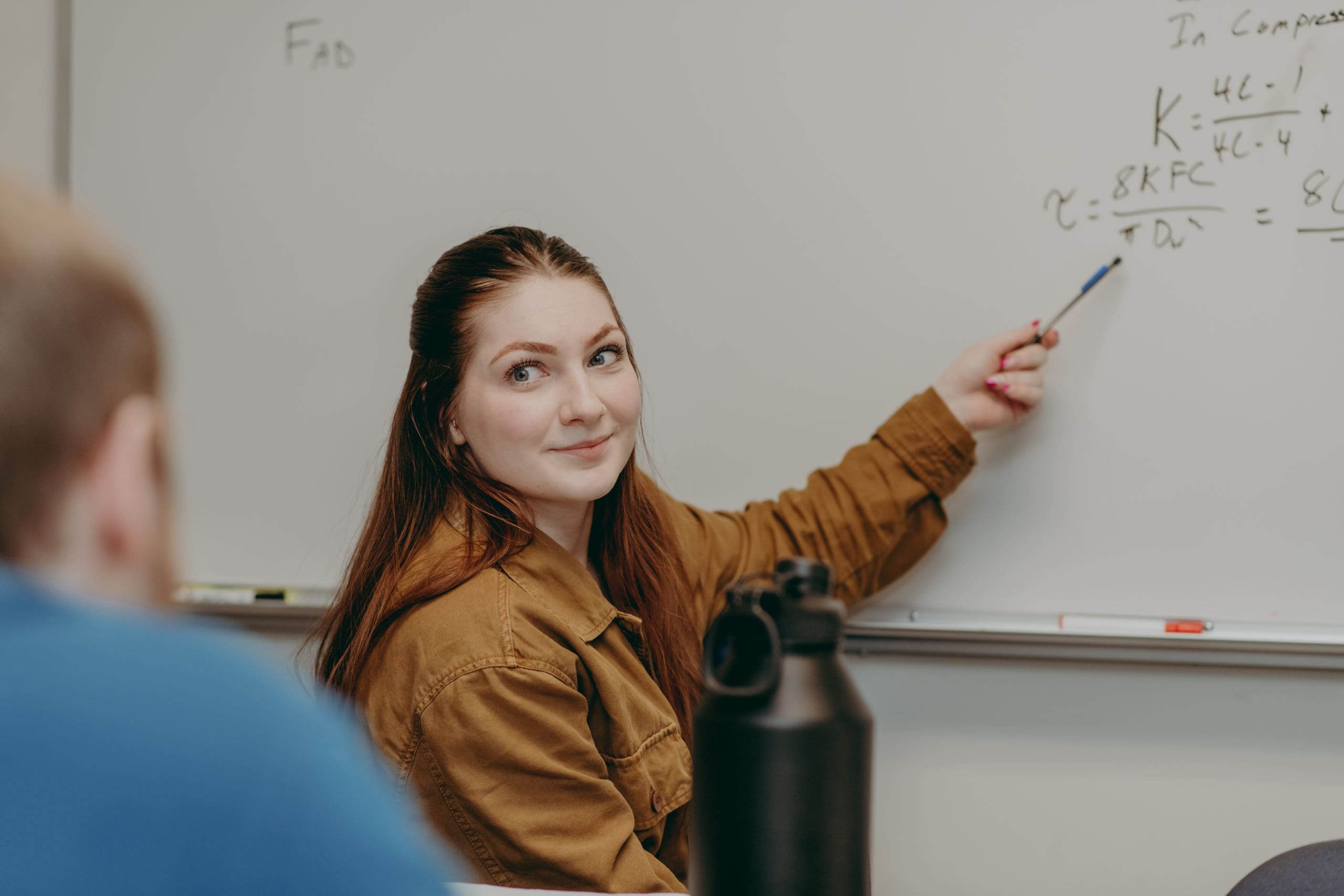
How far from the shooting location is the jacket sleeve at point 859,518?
1.37 meters

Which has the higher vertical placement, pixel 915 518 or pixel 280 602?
pixel 915 518

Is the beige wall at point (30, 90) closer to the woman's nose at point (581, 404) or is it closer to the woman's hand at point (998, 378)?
the woman's nose at point (581, 404)

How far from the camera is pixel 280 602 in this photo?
66.1 inches

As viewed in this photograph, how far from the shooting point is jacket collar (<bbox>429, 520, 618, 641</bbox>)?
3.76 ft

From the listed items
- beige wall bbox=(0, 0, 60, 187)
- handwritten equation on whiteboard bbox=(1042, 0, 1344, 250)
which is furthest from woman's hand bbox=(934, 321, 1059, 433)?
beige wall bbox=(0, 0, 60, 187)

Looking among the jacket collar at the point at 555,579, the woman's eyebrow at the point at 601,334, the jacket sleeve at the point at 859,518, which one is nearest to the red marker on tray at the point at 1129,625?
the jacket sleeve at the point at 859,518

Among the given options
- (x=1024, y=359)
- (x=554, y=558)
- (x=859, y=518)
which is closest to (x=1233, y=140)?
(x=1024, y=359)

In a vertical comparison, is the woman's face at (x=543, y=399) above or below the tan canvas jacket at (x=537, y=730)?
above

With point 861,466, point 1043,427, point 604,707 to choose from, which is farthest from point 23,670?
point 1043,427

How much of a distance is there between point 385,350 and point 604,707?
74cm

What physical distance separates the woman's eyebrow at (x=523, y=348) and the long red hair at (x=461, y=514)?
5 centimetres

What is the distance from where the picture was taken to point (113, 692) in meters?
0.40

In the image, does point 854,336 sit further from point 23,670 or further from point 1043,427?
point 23,670

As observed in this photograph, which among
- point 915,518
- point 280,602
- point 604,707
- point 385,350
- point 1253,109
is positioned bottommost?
point 280,602
